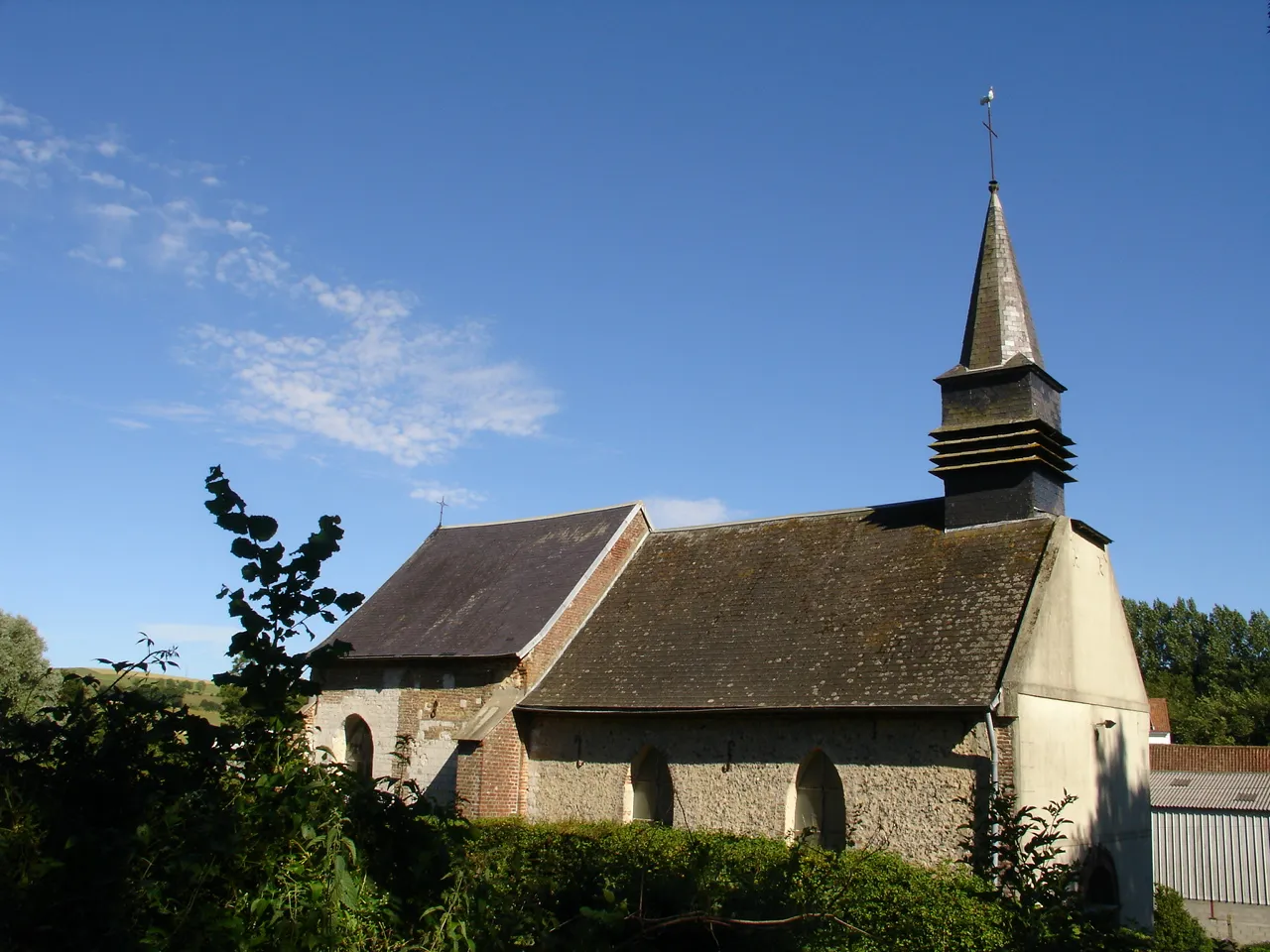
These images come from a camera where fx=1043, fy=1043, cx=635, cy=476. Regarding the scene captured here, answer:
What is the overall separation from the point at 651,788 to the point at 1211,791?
894 inches

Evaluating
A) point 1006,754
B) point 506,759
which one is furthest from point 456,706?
point 1006,754

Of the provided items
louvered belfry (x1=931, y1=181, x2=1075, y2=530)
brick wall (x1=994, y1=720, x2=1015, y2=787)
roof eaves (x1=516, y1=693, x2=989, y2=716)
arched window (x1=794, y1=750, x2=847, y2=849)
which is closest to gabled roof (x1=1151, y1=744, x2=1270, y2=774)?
louvered belfry (x1=931, y1=181, x2=1075, y2=530)

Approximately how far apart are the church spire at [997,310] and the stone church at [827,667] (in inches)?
2.1

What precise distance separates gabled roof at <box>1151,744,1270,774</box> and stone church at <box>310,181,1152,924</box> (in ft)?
76.1

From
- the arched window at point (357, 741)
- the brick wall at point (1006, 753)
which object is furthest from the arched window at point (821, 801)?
the arched window at point (357, 741)

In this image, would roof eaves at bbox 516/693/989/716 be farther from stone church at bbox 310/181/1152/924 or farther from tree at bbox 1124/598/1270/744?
tree at bbox 1124/598/1270/744

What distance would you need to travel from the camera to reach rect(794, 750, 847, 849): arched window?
15766mm

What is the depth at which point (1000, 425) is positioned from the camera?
1828cm

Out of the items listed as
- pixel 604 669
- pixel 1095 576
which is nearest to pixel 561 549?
pixel 604 669

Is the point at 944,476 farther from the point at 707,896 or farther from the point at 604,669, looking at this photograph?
the point at 707,896

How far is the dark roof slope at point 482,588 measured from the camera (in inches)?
824

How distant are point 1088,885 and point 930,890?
20.6 ft

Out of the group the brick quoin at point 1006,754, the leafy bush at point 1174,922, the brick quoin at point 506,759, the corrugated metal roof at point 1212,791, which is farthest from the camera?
the corrugated metal roof at point 1212,791

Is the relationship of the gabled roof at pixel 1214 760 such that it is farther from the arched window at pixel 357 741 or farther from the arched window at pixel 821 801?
the arched window at pixel 357 741
